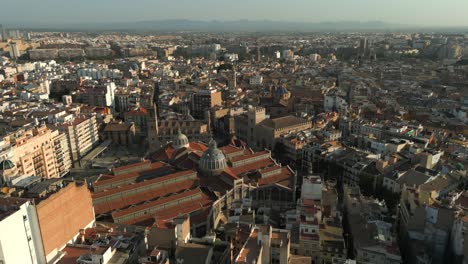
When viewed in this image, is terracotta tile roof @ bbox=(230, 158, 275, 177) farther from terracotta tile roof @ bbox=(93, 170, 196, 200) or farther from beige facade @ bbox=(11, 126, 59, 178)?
beige facade @ bbox=(11, 126, 59, 178)

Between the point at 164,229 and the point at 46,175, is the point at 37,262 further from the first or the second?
the point at 46,175

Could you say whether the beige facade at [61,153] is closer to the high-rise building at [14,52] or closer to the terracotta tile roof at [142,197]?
the terracotta tile roof at [142,197]

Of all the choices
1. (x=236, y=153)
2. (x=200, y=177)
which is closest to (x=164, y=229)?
(x=200, y=177)

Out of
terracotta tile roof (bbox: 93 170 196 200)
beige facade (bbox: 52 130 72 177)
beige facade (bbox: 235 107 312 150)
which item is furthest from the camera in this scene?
beige facade (bbox: 235 107 312 150)

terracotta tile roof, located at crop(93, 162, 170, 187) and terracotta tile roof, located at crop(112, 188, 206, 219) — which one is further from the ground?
terracotta tile roof, located at crop(93, 162, 170, 187)

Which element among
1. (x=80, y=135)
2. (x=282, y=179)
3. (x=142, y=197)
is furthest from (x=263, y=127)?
(x=80, y=135)

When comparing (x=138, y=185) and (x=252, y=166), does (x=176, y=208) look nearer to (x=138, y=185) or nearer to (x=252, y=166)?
(x=138, y=185)

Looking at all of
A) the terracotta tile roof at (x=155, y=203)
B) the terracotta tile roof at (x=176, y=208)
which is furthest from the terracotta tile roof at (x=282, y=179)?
the terracotta tile roof at (x=155, y=203)

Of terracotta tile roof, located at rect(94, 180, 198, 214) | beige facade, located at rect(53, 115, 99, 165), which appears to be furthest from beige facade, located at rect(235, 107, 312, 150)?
beige facade, located at rect(53, 115, 99, 165)

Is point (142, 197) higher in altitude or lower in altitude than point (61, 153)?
higher

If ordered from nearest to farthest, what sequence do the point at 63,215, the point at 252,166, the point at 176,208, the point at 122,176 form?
the point at 63,215
the point at 176,208
the point at 122,176
the point at 252,166

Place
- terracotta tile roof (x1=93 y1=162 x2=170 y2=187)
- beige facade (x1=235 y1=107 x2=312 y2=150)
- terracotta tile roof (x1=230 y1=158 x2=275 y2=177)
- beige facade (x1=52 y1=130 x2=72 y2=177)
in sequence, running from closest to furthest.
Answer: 1. terracotta tile roof (x1=93 y1=162 x2=170 y2=187)
2. terracotta tile roof (x1=230 y1=158 x2=275 y2=177)
3. beige facade (x1=52 y1=130 x2=72 y2=177)
4. beige facade (x1=235 y1=107 x2=312 y2=150)
